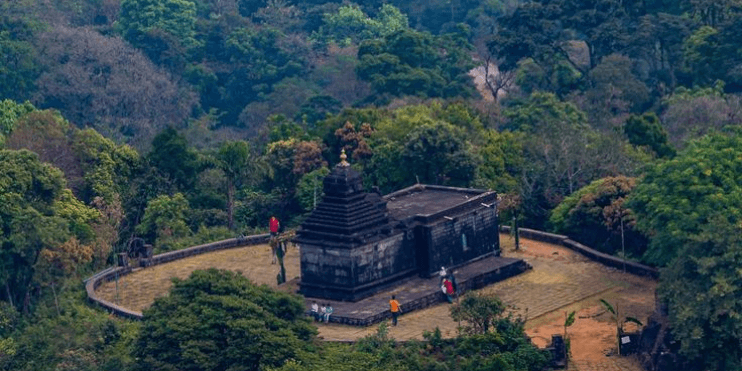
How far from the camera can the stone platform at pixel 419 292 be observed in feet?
203

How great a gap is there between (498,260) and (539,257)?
211 cm

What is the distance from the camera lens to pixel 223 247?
72.3m

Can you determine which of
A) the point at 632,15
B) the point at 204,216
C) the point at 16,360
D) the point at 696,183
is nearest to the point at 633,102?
the point at 632,15

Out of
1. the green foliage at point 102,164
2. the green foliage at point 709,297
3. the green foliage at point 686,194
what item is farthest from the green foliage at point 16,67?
the green foliage at point 709,297

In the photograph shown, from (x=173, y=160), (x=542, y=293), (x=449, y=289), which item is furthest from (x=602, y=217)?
(x=173, y=160)

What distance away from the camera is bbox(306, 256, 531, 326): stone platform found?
62.0m

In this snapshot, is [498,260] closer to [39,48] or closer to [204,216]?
[204,216]

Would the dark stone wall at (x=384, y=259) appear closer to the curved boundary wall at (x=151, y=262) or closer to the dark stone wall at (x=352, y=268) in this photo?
the dark stone wall at (x=352, y=268)

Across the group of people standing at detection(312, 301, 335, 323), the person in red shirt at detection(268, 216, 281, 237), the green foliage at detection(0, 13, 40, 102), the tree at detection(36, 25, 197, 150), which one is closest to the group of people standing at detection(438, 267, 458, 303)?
the group of people standing at detection(312, 301, 335, 323)

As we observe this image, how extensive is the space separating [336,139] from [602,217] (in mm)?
15433

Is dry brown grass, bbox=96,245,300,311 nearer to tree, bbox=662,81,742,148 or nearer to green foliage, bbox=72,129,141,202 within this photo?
green foliage, bbox=72,129,141,202

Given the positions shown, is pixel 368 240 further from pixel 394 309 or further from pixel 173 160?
pixel 173 160

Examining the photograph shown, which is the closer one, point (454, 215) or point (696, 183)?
point (696, 183)

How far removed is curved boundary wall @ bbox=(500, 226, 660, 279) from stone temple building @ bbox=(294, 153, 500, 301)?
171 inches
